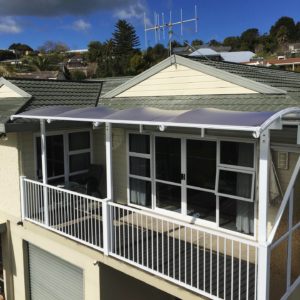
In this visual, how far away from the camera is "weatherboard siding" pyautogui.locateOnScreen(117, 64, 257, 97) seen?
8047 mm

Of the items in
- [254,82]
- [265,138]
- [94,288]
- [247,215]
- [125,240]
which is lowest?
[94,288]

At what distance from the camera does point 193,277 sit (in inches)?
241

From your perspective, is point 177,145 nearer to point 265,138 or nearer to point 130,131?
point 130,131

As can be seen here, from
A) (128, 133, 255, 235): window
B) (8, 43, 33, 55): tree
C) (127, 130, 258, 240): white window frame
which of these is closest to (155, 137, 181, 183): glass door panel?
(128, 133, 255, 235): window

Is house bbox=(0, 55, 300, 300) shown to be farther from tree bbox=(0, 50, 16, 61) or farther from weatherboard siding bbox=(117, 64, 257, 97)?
tree bbox=(0, 50, 16, 61)

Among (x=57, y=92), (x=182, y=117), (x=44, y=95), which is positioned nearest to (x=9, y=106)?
(x=44, y=95)

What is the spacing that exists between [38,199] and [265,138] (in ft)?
20.6

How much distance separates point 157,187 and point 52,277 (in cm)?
339

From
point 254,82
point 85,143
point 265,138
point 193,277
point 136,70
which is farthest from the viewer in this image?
point 136,70

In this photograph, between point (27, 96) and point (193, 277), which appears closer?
point (193, 277)

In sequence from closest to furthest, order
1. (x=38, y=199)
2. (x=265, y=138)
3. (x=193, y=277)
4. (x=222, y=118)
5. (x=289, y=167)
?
(x=265, y=138) → (x=222, y=118) → (x=193, y=277) → (x=289, y=167) → (x=38, y=199)

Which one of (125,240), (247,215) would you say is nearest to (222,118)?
(247,215)

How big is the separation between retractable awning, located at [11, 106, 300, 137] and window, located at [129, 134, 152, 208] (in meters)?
1.75

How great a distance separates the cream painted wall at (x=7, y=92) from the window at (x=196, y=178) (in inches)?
137
